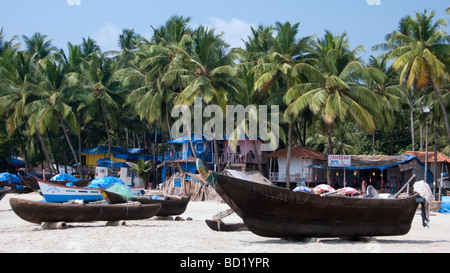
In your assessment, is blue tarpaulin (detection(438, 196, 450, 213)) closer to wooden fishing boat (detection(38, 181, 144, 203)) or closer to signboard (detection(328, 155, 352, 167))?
signboard (detection(328, 155, 352, 167))

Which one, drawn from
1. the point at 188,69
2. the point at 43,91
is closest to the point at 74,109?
the point at 43,91

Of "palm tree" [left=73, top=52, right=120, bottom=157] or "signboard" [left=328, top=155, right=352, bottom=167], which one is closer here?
"signboard" [left=328, top=155, right=352, bottom=167]

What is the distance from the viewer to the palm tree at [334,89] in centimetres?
2773

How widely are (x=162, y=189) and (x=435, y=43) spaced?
19644 mm

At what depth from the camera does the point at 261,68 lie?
31609 mm

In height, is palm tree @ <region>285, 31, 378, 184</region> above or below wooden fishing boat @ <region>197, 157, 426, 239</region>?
above

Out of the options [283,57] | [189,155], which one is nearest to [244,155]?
[189,155]

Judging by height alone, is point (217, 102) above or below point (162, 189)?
above

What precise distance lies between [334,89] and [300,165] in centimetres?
677

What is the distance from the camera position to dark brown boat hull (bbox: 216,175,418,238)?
10595 mm

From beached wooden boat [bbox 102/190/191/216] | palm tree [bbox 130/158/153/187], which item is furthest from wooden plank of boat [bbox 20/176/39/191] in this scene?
beached wooden boat [bbox 102/190/191/216]

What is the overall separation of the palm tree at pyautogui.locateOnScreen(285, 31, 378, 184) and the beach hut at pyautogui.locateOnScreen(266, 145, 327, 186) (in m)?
3.44

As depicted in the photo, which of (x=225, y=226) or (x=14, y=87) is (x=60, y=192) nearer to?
(x=225, y=226)
